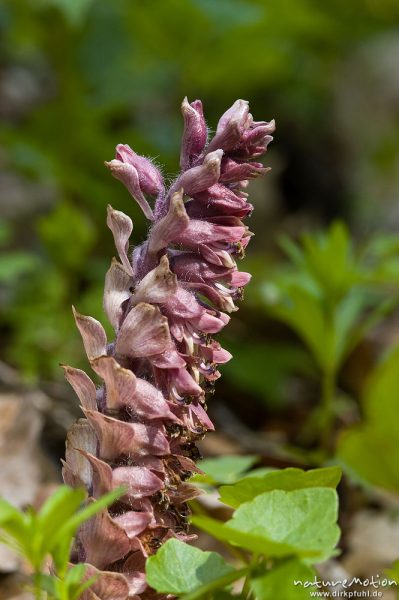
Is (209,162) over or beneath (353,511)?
over

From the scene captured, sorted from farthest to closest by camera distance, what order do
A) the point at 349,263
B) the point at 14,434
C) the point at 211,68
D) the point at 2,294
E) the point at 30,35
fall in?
the point at 211,68 < the point at 30,35 < the point at 2,294 < the point at 349,263 < the point at 14,434

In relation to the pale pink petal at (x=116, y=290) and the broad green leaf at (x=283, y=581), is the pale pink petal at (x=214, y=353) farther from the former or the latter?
the broad green leaf at (x=283, y=581)

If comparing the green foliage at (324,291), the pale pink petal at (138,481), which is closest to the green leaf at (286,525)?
the pale pink petal at (138,481)

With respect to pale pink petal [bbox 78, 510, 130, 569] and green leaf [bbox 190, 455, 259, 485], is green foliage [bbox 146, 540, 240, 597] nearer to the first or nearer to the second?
pale pink petal [bbox 78, 510, 130, 569]

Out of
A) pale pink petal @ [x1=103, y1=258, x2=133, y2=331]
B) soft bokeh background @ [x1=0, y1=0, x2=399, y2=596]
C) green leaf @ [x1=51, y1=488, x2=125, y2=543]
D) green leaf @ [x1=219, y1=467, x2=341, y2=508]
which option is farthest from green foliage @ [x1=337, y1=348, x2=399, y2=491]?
green leaf @ [x1=51, y1=488, x2=125, y2=543]

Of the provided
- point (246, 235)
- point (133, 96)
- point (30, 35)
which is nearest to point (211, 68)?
point (133, 96)

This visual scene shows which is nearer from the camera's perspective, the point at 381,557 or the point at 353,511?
the point at 381,557

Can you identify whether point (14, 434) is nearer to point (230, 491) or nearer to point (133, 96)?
point (230, 491)

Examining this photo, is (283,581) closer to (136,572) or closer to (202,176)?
(136,572)
